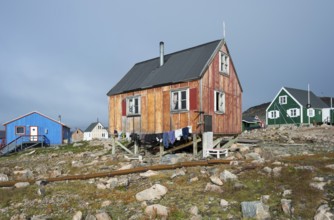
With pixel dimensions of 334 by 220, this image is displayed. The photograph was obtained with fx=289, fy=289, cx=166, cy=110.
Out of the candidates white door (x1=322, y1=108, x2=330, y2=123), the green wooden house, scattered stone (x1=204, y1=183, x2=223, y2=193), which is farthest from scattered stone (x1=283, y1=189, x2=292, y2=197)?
white door (x1=322, y1=108, x2=330, y2=123)

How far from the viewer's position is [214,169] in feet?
41.1

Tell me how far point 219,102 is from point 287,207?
12.5 metres

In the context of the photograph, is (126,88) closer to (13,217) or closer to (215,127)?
(215,127)

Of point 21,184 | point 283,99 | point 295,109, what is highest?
point 283,99

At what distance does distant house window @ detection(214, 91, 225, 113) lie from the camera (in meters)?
19.4

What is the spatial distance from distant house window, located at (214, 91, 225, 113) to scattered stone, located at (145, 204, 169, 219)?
11792 mm

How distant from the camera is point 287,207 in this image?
749 centimetres

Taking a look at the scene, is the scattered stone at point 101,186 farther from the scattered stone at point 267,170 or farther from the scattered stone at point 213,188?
the scattered stone at point 267,170

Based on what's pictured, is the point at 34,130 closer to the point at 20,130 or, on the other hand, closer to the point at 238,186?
the point at 20,130

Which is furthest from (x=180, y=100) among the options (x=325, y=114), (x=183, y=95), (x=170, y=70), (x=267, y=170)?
(x=325, y=114)

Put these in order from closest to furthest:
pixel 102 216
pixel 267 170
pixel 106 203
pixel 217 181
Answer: pixel 102 216, pixel 106 203, pixel 217 181, pixel 267 170

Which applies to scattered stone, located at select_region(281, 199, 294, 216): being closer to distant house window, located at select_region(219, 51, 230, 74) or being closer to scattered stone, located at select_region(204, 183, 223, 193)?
scattered stone, located at select_region(204, 183, 223, 193)

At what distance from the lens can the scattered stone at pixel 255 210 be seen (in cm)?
737

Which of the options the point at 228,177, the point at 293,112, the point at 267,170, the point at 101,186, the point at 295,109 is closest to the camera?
the point at 228,177
